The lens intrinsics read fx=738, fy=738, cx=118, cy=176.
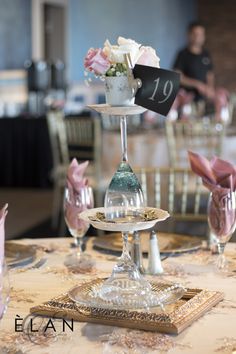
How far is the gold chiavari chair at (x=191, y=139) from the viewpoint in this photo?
5.27 m

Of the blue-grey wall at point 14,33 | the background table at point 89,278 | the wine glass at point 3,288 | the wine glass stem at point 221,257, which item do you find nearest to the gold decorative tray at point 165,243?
the background table at point 89,278

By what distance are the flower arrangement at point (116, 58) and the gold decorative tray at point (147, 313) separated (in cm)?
54

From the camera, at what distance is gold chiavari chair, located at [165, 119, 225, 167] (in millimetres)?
5266

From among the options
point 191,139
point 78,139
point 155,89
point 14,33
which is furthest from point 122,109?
point 14,33

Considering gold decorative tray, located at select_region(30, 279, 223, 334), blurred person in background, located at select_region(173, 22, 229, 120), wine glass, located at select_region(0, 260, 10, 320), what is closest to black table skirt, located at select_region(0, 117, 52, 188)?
blurred person in background, located at select_region(173, 22, 229, 120)

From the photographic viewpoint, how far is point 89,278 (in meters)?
2.04

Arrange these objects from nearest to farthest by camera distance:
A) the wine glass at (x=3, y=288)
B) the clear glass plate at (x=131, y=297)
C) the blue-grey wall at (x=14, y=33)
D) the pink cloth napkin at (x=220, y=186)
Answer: the wine glass at (x=3, y=288), the clear glass plate at (x=131, y=297), the pink cloth napkin at (x=220, y=186), the blue-grey wall at (x=14, y=33)

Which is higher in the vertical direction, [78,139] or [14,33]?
[14,33]

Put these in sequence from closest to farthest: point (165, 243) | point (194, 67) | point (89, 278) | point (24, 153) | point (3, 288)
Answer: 1. point (3, 288)
2. point (89, 278)
3. point (165, 243)
4. point (24, 153)
5. point (194, 67)

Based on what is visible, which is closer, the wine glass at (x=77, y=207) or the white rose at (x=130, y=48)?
the white rose at (x=130, y=48)

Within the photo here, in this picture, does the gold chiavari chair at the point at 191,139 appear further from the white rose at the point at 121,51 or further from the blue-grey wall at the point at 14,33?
the blue-grey wall at the point at 14,33

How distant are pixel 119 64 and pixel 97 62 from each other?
6 centimetres

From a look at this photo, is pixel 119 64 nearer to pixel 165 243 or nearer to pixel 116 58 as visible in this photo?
pixel 116 58

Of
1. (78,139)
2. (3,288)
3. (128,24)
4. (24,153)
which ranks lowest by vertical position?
(24,153)
